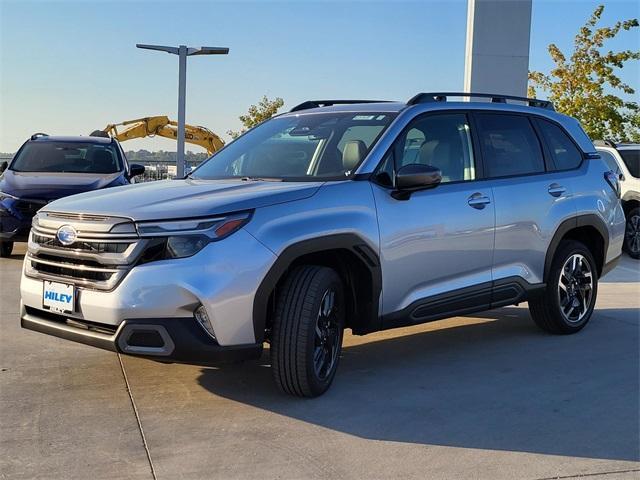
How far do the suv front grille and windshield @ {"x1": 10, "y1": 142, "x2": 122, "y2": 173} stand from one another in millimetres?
6550

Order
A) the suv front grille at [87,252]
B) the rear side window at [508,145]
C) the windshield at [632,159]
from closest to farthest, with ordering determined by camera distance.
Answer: the suv front grille at [87,252] → the rear side window at [508,145] → the windshield at [632,159]

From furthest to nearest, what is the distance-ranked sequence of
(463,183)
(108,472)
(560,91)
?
(560,91)
(463,183)
(108,472)

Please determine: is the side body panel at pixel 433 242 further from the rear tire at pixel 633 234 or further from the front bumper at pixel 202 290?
the rear tire at pixel 633 234

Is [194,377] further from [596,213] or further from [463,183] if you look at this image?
[596,213]

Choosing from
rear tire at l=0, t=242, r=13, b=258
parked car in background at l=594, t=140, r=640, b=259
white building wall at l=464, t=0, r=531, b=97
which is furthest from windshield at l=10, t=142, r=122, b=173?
parked car in background at l=594, t=140, r=640, b=259

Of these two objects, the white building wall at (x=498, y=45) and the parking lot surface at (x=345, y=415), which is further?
the white building wall at (x=498, y=45)

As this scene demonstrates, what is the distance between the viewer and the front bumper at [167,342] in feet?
12.8

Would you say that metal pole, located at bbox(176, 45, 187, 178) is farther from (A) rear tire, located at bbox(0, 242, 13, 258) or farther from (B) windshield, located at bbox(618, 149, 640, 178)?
(B) windshield, located at bbox(618, 149, 640, 178)

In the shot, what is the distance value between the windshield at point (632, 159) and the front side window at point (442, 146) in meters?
7.82

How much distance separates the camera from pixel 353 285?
4703mm

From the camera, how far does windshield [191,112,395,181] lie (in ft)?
16.0

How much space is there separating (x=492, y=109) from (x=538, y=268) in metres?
1.27

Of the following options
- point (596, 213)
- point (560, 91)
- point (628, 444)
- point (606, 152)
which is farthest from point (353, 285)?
point (560, 91)

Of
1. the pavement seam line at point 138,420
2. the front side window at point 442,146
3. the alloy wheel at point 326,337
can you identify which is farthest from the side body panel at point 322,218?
the pavement seam line at point 138,420
